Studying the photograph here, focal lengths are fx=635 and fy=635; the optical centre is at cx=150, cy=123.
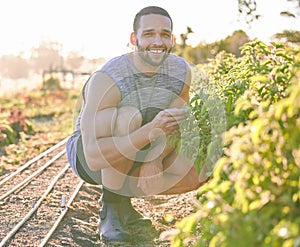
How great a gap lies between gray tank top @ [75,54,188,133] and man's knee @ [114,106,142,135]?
0.11 m

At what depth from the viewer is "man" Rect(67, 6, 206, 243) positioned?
5.06 m

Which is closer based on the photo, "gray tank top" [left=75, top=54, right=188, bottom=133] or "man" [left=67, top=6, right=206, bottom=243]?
"man" [left=67, top=6, right=206, bottom=243]

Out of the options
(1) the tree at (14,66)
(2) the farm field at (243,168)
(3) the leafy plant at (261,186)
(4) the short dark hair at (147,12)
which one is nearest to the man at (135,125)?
(4) the short dark hair at (147,12)

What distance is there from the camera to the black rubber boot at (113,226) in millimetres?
5395

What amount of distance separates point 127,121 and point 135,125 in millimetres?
94

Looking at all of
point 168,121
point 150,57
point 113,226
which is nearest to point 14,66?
point 113,226

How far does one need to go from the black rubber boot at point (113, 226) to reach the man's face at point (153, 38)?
1.32m

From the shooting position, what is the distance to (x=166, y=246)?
18.0 ft

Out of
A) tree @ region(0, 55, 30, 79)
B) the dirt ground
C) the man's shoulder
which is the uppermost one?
the man's shoulder

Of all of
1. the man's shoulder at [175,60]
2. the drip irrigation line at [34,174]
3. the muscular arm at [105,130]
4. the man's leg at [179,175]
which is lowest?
the drip irrigation line at [34,174]

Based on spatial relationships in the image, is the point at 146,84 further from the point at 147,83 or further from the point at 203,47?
the point at 203,47

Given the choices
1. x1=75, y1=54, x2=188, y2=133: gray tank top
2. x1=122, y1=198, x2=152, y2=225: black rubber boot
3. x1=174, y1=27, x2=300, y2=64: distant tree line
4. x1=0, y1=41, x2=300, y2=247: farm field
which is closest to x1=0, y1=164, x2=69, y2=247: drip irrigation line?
x1=0, y1=41, x2=300, y2=247: farm field

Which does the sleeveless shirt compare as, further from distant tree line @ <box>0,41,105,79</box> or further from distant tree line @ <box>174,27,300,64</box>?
distant tree line @ <box>0,41,105,79</box>

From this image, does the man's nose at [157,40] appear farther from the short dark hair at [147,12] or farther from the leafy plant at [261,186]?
the leafy plant at [261,186]
